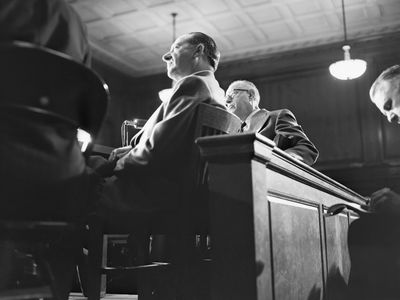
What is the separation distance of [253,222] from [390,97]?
0.95 metres

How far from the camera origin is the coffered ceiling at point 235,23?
239 inches

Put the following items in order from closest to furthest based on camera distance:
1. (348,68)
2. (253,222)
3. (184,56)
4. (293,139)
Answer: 1. (253,222)
2. (184,56)
3. (293,139)
4. (348,68)

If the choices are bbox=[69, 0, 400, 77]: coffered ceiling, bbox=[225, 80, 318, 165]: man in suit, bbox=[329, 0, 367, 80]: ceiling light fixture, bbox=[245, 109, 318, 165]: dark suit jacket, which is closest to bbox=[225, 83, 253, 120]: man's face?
bbox=[225, 80, 318, 165]: man in suit

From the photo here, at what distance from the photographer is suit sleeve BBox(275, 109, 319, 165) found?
3.28 meters

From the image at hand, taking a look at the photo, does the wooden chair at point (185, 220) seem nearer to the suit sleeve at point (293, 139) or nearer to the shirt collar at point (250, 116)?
the suit sleeve at point (293, 139)

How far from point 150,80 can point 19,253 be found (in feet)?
23.9

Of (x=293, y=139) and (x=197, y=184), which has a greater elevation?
(x=293, y=139)

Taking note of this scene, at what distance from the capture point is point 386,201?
170 cm

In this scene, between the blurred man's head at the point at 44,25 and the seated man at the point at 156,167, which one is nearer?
the blurred man's head at the point at 44,25

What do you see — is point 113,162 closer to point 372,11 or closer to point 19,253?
point 19,253

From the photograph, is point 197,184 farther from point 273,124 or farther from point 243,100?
point 243,100

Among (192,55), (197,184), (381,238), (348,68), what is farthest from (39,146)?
(348,68)

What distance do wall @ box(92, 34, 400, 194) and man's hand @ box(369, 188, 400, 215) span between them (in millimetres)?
5197

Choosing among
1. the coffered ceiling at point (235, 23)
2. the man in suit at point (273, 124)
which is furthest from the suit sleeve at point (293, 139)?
the coffered ceiling at point (235, 23)
